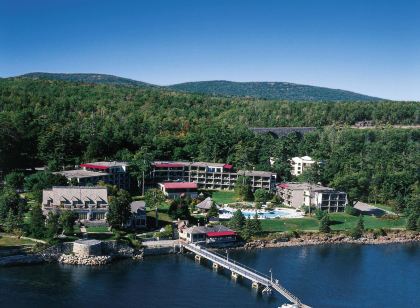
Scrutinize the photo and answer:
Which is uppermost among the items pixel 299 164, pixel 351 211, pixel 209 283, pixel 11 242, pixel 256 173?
pixel 299 164

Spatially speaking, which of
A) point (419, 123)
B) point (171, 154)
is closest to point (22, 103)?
point (171, 154)

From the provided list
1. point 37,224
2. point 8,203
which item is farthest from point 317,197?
point 8,203

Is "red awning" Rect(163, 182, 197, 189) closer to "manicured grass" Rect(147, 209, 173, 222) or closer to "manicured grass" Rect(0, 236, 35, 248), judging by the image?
"manicured grass" Rect(147, 209, 173, 222)

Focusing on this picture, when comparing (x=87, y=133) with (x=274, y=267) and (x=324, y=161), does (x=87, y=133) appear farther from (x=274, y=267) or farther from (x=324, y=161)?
(x=274, y=267)

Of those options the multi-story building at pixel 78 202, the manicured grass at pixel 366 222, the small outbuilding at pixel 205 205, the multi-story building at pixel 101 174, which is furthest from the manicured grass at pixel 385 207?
the multi-story building at pixel 78 202

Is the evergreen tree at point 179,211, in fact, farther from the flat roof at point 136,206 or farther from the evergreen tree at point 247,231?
the evergreen tree at point 247,231

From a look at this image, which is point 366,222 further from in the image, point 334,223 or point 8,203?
point 8,203

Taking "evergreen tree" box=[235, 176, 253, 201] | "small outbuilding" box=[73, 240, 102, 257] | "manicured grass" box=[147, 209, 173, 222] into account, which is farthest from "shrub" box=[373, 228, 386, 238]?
"small outbuilding" box=[73, 240, 102, 257]
